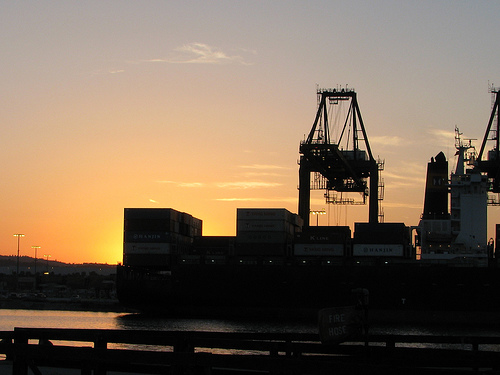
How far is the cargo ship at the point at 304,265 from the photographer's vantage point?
62.3 metres

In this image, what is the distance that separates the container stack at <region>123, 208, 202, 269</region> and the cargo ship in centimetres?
9

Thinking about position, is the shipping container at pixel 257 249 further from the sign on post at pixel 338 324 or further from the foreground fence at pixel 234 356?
the sign on post at pixel 338 324

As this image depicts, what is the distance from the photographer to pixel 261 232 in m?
64.8

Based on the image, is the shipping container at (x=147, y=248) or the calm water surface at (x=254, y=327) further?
the shipping container at (x=147, y=248)

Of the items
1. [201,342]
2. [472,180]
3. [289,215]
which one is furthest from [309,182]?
[201,342]

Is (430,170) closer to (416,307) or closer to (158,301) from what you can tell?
(416,307)

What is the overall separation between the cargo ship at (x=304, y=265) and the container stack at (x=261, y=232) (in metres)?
0.09

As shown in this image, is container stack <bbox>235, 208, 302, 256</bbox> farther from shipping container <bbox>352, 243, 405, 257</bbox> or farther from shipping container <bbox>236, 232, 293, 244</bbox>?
shipping container <bbox>352, 243, 405, 257</bbox>

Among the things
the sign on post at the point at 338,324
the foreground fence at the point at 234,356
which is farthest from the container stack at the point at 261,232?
the sign on post at the point at 338,324

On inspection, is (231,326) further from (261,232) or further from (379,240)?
(379,240)

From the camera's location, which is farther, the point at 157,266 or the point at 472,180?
the point at 472,180

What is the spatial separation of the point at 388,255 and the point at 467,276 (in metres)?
7.01

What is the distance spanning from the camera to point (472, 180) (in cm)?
7231

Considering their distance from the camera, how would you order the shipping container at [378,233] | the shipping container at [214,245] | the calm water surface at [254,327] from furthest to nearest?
the shipping container at [214,245] → the shipping container at [378,233] → the calm water surface at [254,327]
